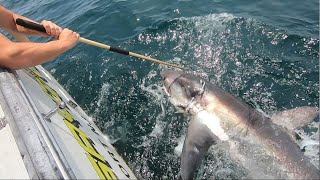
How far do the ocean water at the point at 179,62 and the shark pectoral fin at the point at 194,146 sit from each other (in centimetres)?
27

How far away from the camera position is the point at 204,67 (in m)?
5.95

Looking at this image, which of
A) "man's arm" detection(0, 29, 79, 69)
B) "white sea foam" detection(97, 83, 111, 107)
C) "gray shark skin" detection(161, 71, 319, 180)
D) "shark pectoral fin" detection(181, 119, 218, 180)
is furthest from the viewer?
"white sea foam" detection(97, 83, 111, 107)

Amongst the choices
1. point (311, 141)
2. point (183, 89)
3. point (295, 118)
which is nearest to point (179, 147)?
point (183, 89)

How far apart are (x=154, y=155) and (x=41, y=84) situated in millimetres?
1826

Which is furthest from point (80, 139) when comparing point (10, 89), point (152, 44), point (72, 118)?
point (152, 44)

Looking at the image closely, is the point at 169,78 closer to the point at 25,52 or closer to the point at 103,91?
the point at 103,91

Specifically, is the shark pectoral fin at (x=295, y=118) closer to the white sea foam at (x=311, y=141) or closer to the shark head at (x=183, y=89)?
the white sea foam at (x=311, y=141)

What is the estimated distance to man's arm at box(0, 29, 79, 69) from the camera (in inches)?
135

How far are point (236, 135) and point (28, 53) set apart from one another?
2.67 metres

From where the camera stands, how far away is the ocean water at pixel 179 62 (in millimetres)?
4859

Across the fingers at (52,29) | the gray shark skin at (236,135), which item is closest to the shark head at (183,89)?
the gray shark skin at (236,135)

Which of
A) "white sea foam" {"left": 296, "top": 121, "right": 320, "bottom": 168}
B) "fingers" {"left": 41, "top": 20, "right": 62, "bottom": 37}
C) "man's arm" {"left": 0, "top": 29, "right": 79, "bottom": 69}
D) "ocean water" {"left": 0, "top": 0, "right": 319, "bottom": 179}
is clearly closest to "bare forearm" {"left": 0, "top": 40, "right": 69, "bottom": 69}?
"man's arm" {"left": 0, "top": 29, "right": 79, "bottom": 69}

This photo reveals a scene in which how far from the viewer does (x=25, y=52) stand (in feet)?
11.4

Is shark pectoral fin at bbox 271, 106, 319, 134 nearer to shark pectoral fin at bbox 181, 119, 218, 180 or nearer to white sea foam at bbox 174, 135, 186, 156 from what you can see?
shark pectoral fin at bbox 181, 119, 218, 180
